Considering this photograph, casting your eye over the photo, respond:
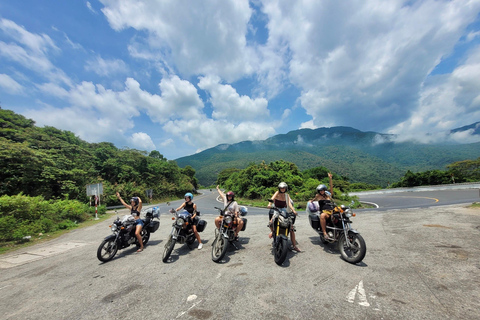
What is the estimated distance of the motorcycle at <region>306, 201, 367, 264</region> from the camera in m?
3.83

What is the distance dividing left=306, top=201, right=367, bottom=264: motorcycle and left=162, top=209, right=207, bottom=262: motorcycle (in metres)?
3.13

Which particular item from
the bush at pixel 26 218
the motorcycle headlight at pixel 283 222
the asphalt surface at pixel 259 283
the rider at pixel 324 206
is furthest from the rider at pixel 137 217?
the bush at pixel 26 218

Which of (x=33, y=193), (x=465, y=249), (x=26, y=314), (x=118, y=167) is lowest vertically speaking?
(x=465, y=249)

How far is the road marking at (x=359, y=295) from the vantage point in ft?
8.38

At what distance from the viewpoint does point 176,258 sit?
15.5ft

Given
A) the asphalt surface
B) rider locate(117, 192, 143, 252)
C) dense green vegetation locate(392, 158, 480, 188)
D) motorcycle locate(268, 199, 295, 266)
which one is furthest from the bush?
dense green vegetation locate(392, 158, 480, 188)

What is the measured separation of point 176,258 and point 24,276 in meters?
3.18

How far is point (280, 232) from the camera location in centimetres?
436

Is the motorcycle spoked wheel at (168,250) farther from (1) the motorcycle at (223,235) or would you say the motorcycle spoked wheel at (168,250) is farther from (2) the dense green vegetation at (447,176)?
(2) the dense green vegetation at (447,176)

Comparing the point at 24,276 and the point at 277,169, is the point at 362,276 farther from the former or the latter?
the point at 277,169

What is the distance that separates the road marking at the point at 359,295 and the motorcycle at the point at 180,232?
3497mm

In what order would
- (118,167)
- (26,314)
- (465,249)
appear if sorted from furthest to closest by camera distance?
(118,167) → (465,249) → (26,314)

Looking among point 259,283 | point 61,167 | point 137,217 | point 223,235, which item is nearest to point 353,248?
point 259,283

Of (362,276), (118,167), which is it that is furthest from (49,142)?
(362,276)
